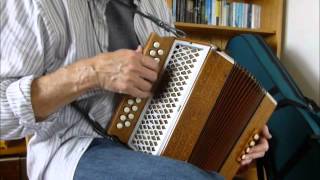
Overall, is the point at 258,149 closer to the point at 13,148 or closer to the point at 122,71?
the point at 122,71

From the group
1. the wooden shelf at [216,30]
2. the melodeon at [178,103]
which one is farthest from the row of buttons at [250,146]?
the wooden shelf at [216,30]

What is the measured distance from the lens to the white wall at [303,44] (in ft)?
6.34

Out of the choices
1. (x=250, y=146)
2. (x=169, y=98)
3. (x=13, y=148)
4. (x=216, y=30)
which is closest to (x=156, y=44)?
(x=169, y=98)

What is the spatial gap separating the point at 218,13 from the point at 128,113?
134cm

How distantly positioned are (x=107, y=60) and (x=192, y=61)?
7.3 inches

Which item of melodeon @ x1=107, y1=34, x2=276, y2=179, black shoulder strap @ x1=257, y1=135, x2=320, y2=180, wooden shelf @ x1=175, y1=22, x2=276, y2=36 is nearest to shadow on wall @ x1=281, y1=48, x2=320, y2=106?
wooden shelf @ x1=175, y1=22, x2=276, y2=36

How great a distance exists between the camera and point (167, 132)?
0.84 metres

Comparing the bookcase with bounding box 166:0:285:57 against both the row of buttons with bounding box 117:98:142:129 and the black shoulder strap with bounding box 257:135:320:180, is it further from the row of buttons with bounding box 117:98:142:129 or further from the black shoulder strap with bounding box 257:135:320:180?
the row of buttons with bounding box 117:98:142:129

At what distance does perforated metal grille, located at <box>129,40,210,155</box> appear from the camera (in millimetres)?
836

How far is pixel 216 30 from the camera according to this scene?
203 centimetres

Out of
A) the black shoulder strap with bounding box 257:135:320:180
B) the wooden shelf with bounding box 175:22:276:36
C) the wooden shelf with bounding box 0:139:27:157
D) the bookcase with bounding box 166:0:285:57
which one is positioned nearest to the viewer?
the black shoulder strap with bounding box 257:135:320:180

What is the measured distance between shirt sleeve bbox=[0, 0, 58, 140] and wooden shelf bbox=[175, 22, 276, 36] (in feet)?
3.70

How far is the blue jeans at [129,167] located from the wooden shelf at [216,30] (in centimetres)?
115

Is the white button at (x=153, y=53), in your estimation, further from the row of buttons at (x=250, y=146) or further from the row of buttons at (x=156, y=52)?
the row of buttons at (x=250, y=146)
